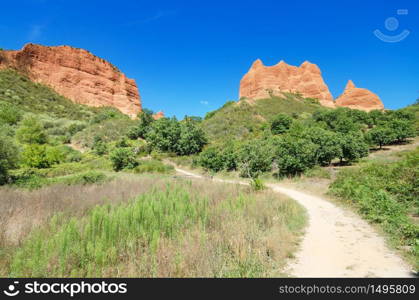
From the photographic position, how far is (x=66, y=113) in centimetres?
5953

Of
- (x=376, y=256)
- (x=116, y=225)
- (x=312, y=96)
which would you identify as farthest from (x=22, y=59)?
(x=312, y=96)

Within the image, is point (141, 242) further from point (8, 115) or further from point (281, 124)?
point (8, 115)

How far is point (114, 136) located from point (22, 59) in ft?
190

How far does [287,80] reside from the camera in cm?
9581

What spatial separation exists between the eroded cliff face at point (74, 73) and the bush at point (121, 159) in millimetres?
59150

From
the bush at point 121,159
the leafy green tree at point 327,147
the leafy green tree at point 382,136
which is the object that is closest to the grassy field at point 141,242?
the leafy green tree at point 327,147

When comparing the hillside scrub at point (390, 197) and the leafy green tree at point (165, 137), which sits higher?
the leafy green tree at point (165, 137)

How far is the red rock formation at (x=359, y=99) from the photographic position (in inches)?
3249

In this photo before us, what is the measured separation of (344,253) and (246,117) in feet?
165

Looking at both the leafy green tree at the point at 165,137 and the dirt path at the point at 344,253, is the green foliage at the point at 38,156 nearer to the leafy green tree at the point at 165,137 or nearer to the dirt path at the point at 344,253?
the leafy green tree at the point at 165,137

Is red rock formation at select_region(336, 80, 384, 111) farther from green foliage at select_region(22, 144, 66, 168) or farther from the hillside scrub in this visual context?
green foliage at select_region(22, 144, 66, 168)

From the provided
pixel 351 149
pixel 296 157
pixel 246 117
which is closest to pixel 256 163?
pixel 296 157

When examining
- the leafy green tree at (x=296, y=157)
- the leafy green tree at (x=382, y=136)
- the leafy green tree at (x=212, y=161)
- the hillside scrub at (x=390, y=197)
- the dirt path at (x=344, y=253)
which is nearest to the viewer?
the dirt path at (x=344, y=253)

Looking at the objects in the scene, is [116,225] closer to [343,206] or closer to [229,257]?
[229,257]
